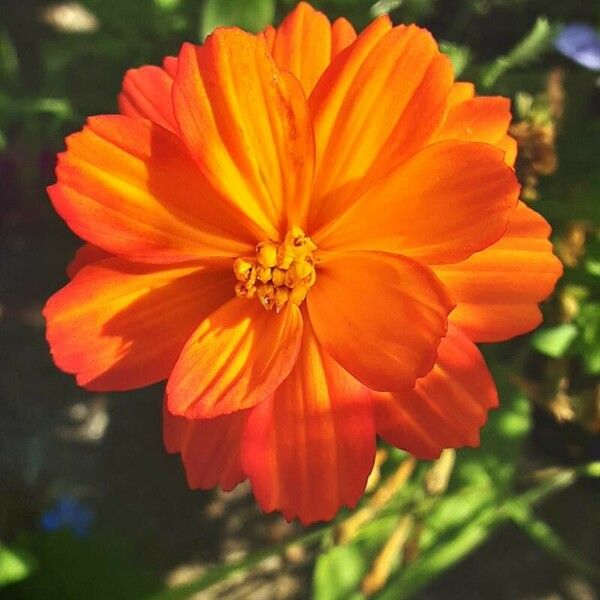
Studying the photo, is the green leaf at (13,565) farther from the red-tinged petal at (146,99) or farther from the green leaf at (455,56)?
the green leaf at (455,56)

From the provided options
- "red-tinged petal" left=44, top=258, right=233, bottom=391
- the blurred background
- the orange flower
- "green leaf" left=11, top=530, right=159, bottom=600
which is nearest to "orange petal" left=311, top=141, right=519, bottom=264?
the orange flower

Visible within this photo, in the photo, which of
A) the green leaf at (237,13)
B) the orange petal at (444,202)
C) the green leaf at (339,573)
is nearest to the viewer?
the orange petal at (444,202)

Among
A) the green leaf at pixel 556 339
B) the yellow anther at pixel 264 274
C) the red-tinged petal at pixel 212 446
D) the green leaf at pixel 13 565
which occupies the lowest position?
the green leaf at pixel 13 565

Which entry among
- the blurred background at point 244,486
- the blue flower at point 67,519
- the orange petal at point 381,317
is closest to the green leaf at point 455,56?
the blurred background at point 244,486

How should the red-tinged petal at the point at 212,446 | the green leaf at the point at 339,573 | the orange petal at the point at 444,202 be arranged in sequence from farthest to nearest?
the green leaf at the point at 339,573 → the red-tinged petal at the point at 212,446 → the orange petal at the point at 444,202

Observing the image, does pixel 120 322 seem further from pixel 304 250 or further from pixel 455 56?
pixel 455 56

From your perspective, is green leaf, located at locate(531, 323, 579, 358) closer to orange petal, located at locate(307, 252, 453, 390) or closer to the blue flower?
orange petal, located at locate(307, 252, 453, 390)

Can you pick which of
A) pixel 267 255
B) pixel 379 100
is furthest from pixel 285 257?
pixel 379 100
